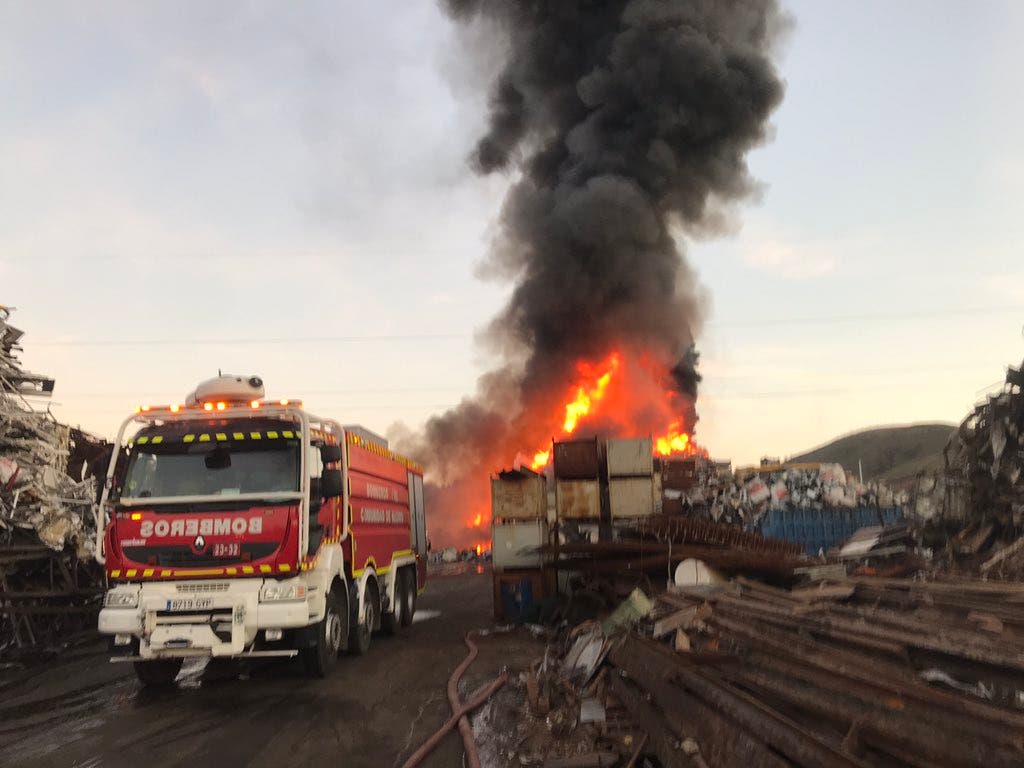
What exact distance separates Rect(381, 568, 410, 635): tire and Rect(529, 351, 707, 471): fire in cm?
1663

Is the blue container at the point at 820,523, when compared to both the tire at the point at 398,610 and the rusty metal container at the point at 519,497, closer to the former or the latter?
the rusty metal container at the point at 519,497

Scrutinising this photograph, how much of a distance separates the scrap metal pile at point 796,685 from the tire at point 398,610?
4.29m

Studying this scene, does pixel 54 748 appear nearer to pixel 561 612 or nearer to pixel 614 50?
pixel 561 612

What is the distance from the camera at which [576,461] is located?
14.5 m

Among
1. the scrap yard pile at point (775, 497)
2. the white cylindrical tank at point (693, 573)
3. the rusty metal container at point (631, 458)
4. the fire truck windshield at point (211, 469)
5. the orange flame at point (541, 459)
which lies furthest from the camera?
the orange flame at point (541, 459)

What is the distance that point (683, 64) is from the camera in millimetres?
29984

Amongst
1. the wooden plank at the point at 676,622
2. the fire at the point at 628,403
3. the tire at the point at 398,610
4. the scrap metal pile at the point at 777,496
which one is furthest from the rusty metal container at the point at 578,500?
the fire at the point at 628,403

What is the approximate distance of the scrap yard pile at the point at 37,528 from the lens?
11398 millimetres

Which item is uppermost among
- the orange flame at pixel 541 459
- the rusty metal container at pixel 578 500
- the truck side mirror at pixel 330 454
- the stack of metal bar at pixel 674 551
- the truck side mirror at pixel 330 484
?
the orange flame at pixel 541 459

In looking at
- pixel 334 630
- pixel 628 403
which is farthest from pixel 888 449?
pixel 334 630

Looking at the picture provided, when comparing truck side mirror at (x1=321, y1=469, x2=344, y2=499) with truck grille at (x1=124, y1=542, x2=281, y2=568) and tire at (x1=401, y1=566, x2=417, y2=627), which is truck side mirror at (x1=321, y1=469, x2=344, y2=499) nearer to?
truck grille at (x1=124, y1=542, x2=281, y2=568)

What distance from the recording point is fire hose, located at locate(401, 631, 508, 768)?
564cm

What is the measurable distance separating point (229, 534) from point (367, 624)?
329cm

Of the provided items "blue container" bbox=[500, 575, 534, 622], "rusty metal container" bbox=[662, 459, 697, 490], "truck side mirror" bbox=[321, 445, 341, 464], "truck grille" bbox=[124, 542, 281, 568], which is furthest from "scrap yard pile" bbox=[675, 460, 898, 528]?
"truck grille" bbox=[124, 542, 281, 568]
